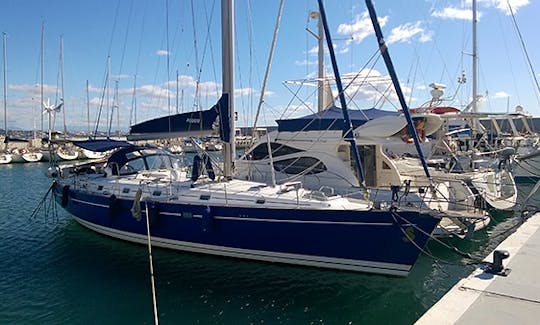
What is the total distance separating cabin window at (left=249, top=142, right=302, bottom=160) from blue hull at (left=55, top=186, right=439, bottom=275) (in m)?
3.70

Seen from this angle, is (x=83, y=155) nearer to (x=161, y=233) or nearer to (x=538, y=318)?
(x=161, y=233)

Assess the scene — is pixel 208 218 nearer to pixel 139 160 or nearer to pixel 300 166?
pixel 300 166

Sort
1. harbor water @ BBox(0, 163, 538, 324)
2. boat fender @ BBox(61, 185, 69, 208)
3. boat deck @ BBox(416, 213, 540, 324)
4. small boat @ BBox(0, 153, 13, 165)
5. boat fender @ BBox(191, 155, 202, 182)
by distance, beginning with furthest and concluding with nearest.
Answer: small boat @ BBox(0, 153, 13, 165), boat fender @ BBox(61, 185, 69, 208), boat fender @ BBox(191, 155, 202, 182), harbor water @ BBox(0, 163, 538, 324), boat deck @ BBox(416, 213, 540, 324)

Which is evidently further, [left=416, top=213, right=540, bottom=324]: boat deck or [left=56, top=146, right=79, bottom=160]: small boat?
[left=56, top=146, right=79, bottom=160]: small boat

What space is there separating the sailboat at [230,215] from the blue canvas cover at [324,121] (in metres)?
2.29

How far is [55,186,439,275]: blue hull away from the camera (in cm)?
893

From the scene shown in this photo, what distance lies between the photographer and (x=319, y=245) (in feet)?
30.9

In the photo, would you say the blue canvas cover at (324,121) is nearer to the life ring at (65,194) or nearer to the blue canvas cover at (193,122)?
the blue canvas cover at (193,122)

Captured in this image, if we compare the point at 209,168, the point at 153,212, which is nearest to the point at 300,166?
the point at 209,168

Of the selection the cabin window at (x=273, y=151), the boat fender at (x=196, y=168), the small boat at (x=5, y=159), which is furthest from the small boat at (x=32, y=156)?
the boat fender at (x=196, y=168)

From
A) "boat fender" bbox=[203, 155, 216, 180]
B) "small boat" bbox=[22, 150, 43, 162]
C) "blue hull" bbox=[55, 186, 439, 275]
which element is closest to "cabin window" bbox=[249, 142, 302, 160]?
"boat fender" bbox=[203, 155, 216, 180]

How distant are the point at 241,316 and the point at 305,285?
1.89 metres

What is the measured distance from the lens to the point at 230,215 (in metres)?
10.1

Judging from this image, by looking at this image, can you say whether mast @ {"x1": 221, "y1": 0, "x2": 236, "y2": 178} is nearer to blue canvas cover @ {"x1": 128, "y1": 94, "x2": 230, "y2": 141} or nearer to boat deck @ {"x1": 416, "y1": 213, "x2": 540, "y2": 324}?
blue canvas cover @ {"x1": 128, "y1": 94, "x2": 230, "y2": 141}
